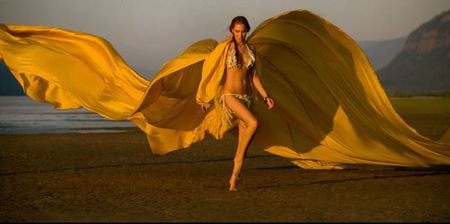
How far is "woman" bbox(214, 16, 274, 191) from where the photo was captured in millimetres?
10898

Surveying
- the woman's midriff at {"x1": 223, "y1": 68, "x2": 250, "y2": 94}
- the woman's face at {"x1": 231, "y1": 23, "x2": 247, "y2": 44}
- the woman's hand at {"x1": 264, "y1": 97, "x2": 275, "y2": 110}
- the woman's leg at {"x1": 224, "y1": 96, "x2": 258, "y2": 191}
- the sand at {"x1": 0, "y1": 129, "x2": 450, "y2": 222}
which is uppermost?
the woman's face at {"x1": 231, "y1": 23, "x2": 247, "y2": 44}

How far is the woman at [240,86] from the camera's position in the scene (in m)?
10.9

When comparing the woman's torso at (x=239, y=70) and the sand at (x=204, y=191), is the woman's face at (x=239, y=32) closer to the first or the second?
the woman's torso at (x=239, y=70)

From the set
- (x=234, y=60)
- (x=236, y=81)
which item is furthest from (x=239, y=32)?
(x=236, y=81)

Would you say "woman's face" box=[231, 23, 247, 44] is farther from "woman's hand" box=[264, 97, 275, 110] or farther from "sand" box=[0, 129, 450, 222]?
"sand" box=[0, 129, 450, 222]

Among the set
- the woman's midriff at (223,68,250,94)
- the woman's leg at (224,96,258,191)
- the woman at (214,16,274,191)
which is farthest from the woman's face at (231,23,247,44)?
the woman's leg at (224,96,258,191)

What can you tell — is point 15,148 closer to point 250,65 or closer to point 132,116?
point 132,116

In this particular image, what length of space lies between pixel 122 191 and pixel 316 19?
460cm

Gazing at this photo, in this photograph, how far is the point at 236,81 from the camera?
1105 cm

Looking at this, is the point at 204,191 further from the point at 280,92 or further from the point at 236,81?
the point at 280,92

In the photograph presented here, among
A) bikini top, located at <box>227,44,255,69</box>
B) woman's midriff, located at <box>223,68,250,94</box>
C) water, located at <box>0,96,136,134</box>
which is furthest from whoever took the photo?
water, located at <box>0,96,136,134</box>

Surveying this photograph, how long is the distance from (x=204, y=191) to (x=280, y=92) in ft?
9.02

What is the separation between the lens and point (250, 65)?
11070mm

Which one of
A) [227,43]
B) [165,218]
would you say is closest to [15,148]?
[227,43]
